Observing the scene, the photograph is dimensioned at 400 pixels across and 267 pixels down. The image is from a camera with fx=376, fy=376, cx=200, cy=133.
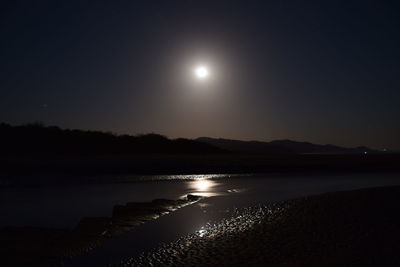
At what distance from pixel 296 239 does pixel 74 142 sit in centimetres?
5588

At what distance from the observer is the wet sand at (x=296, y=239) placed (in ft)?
25.6

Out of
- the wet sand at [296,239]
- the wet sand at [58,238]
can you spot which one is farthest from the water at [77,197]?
the wet sand at [296,239]

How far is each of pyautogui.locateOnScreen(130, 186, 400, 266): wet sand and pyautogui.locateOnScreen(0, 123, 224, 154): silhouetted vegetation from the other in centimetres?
4601

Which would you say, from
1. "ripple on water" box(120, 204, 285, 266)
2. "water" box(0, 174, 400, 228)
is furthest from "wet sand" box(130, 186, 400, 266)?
"water" box(0, 174, 400, 228)

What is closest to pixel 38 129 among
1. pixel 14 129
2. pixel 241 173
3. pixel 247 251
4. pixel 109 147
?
pixel 14 129

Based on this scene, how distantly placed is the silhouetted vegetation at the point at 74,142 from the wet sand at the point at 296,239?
151 feet

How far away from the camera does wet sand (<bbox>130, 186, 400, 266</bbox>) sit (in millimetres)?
7801

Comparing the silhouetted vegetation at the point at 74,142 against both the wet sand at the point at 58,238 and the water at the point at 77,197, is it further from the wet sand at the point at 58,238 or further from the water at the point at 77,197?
the wet sand at the point at 58,238

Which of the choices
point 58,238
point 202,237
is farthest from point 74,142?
point 202,237

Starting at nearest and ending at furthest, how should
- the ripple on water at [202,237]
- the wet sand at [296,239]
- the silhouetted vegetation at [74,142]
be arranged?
the wet sand at [296,239] < the ripple on water at [202,237] < the silhouetted vegetation at [74,142]

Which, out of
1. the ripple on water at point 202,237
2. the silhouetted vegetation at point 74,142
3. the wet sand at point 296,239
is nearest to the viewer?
the wet sand at point 296,239

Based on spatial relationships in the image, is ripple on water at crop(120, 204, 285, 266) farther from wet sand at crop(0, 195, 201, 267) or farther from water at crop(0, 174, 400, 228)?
water at crop(0, 174, 400, 228)

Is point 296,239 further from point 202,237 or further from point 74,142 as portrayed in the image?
point 74,142

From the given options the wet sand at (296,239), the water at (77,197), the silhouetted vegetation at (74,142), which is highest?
the silhouetted vegetation at (74,142)
